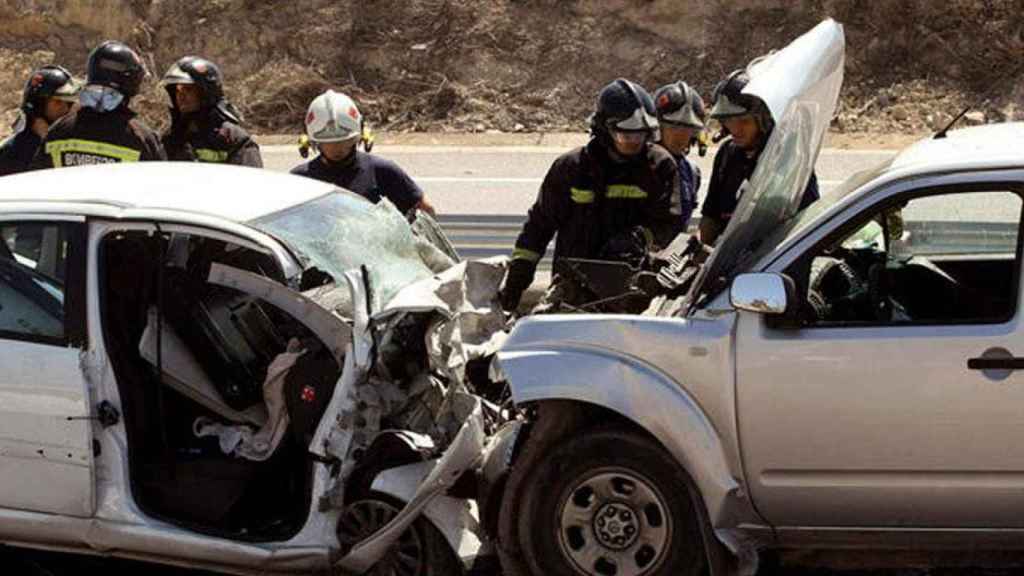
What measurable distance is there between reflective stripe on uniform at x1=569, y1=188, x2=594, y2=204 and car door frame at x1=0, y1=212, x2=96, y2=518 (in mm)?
2382

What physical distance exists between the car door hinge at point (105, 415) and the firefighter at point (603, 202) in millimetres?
2035

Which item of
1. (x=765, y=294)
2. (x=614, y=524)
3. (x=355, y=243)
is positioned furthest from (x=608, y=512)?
(x=355, y=243)

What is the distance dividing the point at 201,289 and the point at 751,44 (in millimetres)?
11660

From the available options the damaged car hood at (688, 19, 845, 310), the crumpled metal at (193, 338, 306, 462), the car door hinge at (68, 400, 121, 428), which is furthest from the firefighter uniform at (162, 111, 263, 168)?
the damaged car hood at (688, 19, 845, 310)

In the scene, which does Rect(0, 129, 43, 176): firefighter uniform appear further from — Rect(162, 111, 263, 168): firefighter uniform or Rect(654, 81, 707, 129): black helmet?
Rect(654, 81, 707, 129): black helmet

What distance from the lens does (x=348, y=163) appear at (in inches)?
315

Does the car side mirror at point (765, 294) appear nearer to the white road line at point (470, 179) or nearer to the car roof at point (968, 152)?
the car roof at point (968, 152)

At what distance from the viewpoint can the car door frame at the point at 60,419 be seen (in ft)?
18.1

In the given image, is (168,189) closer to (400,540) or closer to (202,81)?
(400,540)

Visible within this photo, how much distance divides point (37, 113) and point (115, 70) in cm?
87

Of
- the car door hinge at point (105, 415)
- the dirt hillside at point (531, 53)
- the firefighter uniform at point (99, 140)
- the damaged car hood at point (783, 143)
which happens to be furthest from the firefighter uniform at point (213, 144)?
the dirt hillside at point (531, 53)

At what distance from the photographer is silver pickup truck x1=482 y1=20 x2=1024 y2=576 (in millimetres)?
5008

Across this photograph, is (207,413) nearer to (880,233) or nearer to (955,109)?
(880,233)

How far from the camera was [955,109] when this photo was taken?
1564 cm
